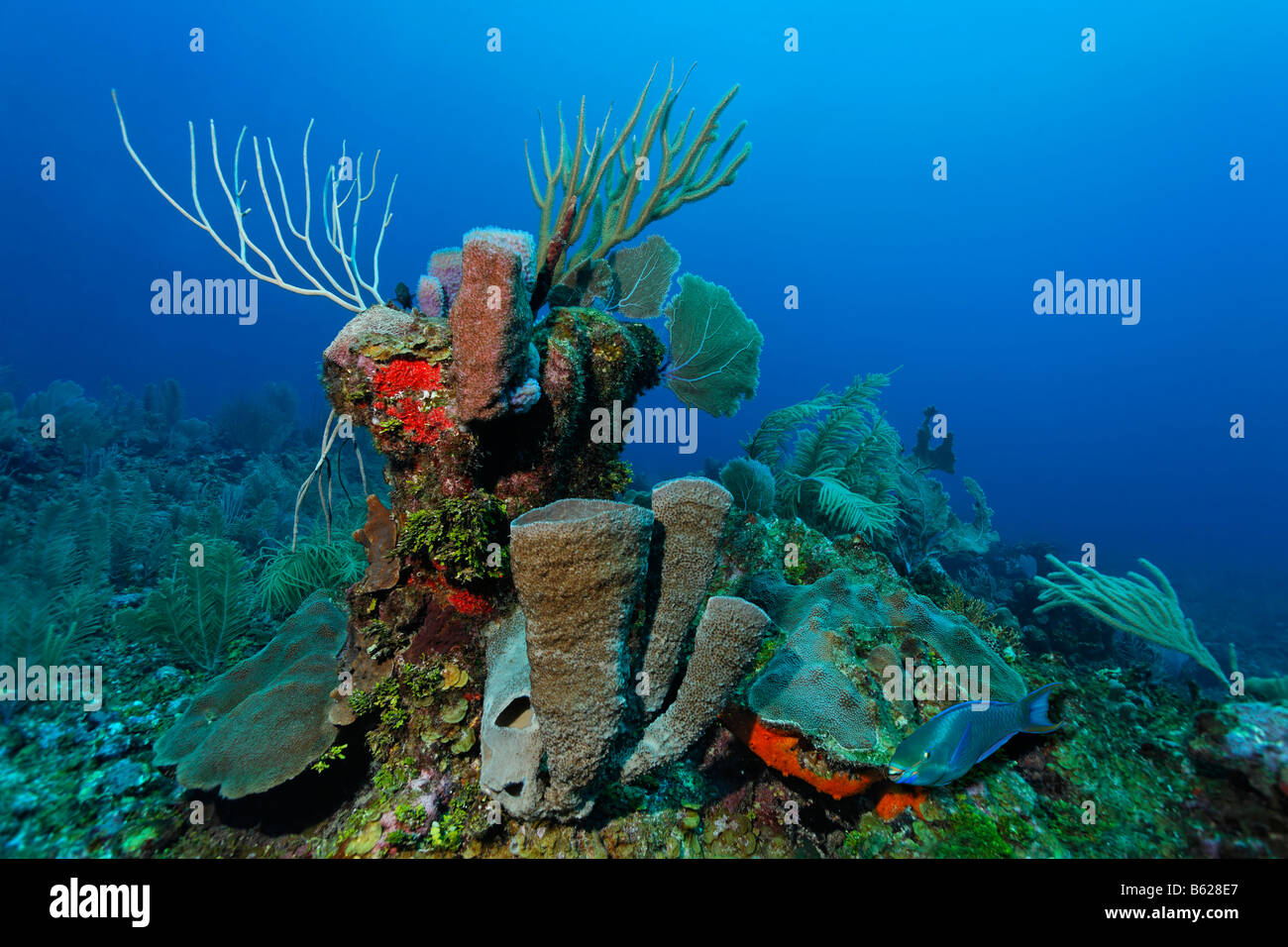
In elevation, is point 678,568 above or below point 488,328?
below

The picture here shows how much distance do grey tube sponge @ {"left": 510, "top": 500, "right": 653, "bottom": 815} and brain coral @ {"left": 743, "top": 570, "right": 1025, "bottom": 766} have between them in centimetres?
107

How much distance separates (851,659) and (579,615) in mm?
1911

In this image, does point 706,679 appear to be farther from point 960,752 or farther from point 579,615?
point 960,752

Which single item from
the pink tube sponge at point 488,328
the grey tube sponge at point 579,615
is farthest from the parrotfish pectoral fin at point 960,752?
the pink tube sponge at point 488,328

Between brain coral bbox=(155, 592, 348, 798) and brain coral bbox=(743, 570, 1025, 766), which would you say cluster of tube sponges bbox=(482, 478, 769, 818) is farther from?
brain coral bbox=(155, 592, 348, 798)

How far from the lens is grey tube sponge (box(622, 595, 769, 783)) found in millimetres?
2135

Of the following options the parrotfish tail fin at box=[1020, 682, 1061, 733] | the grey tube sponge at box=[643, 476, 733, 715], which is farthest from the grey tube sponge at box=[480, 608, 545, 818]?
the parrotfish tail fin at box=[1020, 682, 1061, 733]

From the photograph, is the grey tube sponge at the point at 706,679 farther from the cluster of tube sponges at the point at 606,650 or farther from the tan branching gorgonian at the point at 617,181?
the tan branching gorgonian at the point at 617,181

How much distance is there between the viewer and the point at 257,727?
9.30ft

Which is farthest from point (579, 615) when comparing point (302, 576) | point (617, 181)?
point (302, 576)

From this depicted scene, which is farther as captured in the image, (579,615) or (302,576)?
(302,576)

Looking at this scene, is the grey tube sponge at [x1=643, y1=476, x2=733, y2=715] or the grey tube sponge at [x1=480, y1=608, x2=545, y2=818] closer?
the grey tube sponge at [x1=480, y1=608, x2=545, y2=818]

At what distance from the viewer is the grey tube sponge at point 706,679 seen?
84.0 inches

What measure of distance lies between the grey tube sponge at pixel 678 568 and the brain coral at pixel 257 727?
185 centimetres
